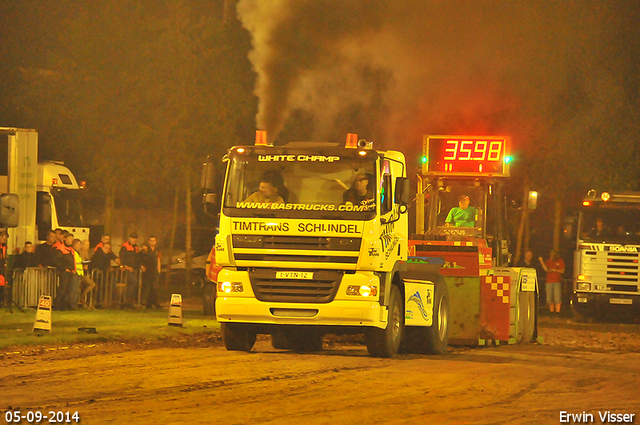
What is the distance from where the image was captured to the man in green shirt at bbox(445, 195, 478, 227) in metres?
20.8

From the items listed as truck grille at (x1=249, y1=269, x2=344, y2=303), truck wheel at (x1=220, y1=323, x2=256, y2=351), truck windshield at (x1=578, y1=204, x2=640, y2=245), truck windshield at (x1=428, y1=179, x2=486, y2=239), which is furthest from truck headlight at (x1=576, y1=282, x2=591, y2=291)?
truck grille at (x1=249, y1=269, x2=344, y2=303)

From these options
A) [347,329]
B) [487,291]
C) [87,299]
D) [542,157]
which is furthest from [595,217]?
[347,329]

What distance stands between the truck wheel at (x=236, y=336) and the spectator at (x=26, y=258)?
346 inches

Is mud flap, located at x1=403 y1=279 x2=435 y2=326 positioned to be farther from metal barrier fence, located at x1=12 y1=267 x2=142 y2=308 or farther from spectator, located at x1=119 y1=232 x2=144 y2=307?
spectator, located at x1=119 y1=232 x2=144 y2=307

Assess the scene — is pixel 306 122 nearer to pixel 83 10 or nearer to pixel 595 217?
pixel 595 217

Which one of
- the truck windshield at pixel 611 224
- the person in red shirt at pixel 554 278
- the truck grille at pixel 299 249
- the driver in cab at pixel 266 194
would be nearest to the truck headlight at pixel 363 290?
the truck grille at pixel 299 249

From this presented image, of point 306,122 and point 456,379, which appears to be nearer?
point 456,379

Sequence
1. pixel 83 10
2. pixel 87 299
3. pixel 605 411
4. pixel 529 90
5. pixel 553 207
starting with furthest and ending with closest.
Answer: pixel 553 207
pixel 83 10
pixel 529 90
pixel 87 299
pixel 605 411

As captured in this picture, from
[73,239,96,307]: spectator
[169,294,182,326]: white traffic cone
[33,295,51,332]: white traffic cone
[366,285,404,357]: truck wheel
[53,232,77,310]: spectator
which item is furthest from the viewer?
[73,239,96,307]: spectator

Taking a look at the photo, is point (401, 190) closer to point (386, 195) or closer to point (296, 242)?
point (386, 195)

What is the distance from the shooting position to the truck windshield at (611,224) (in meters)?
27.7

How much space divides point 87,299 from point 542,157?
662 inches

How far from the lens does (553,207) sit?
40656 millimetres

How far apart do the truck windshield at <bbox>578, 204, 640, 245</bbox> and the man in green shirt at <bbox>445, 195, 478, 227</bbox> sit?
8249mm
